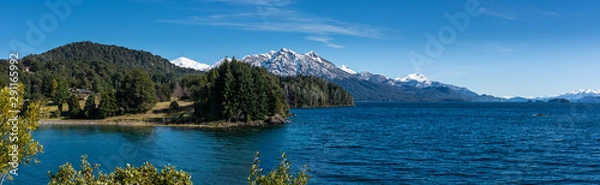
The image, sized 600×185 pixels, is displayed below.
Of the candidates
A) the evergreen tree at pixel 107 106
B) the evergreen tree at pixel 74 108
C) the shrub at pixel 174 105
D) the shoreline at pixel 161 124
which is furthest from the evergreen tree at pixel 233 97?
the evergreen tree at pixel 74 108

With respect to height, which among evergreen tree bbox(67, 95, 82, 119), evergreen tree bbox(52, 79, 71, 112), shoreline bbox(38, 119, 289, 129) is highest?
evergreen tree bbox(52, 79, 71, 112)

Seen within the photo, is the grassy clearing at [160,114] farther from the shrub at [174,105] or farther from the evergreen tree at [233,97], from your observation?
the evergreen tree at [233,97]

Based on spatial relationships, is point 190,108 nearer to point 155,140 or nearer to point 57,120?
point 57,120

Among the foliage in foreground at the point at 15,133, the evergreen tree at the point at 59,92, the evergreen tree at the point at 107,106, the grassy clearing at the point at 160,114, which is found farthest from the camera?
the evergreen tree at the point at 59,92

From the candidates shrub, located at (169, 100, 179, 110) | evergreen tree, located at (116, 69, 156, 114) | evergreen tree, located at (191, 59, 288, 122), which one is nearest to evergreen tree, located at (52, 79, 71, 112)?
evergreen tree, located at (116, 69, 156, 114)

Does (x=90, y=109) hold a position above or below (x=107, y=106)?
below

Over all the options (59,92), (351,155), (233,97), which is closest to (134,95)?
(233,97)

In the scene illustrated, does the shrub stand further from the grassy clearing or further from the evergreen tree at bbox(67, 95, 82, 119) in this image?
the evergreen tree at bbox(67, 95, 82, 119)

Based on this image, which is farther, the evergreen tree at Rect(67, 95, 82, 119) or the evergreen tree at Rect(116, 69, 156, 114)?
the evergreen tree at Rect(116, 69, 156, 114)

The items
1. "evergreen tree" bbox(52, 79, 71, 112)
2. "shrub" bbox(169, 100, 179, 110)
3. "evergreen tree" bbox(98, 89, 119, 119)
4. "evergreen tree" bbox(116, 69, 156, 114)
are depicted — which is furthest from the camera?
"evergreen tree" bbox(52, 79, 71, 112)

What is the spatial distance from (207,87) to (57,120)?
152 ft

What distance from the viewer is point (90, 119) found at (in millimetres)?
128250

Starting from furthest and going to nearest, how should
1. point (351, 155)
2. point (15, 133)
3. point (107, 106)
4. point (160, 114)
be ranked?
point (160, 114)
point (107, 106)
point (351, 155)
point (15, 133)

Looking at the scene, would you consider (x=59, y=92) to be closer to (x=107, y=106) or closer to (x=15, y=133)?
(x=107, y=106)
